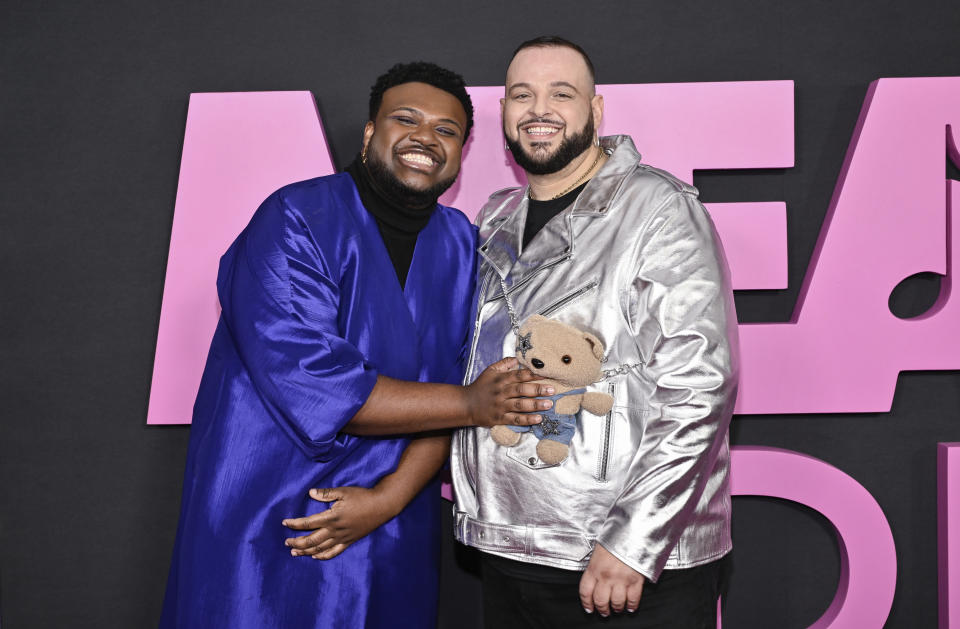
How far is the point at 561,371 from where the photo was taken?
158cm

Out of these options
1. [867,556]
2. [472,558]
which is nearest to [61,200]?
[472,558]

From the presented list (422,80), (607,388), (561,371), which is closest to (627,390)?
(607,388)

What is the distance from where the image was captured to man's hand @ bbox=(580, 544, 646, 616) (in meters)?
1.50

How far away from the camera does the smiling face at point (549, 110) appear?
72.8 inches

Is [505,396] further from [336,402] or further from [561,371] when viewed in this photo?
[336,402]

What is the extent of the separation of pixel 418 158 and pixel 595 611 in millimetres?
1177

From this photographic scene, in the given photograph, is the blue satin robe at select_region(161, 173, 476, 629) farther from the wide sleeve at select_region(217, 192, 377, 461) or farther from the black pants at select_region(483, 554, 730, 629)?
the black pants at select_region(483, 554, 730, 629)

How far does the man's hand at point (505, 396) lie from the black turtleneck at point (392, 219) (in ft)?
1.20

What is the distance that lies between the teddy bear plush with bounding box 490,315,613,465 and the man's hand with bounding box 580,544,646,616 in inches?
9.5

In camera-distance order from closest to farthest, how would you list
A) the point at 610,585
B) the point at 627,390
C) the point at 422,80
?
the point at 610,585, the point at 627,390, the point at 422,80

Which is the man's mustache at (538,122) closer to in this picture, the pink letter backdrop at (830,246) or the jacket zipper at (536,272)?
the jacket zipper at (536,272)

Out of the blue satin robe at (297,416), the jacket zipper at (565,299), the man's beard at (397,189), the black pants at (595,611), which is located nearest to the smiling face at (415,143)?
the man's beard at (397,189)

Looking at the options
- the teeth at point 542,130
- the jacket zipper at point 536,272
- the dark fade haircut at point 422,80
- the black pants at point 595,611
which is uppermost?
the dark fade haircut at point 422,80

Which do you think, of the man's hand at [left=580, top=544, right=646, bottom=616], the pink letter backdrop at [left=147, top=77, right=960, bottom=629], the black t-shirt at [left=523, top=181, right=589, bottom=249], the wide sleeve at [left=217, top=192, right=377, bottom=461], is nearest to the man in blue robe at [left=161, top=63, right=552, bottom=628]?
the wide sleeve at [left=217, top=192, right=377, bottom=461]
